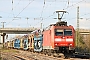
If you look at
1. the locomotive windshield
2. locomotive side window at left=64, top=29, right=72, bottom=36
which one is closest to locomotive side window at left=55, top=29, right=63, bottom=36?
the locomotive windshield

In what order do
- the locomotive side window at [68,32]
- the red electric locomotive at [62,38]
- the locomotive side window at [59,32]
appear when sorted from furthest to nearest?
1. the locomotive side window at [68,32]
2. the locomotive side window at [59,32]
3. the red electric locomotive at [62,38]

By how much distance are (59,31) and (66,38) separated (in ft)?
3.26

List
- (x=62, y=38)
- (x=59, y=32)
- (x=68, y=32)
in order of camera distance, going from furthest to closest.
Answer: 1. (x=68, y=32)
2. (x=59, y=32)
3. (x=62, y=38)

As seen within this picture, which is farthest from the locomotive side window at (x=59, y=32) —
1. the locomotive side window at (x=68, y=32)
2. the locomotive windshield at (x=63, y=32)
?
the locomotive side window at (x=68, y=32)

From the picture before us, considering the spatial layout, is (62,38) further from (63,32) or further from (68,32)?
(68,32)

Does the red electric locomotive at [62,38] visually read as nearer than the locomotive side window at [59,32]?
Yes

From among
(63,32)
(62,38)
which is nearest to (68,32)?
(63,32)

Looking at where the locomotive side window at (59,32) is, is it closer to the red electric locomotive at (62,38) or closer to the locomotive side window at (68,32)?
the red electric locomotive at (62,38)

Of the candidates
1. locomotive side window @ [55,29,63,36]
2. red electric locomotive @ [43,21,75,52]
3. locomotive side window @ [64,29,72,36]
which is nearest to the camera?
red electric locomotive @ [43,21,75,52]

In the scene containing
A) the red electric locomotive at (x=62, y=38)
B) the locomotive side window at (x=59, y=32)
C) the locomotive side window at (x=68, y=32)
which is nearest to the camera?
the red electric locomotive at (x=62, y=38)

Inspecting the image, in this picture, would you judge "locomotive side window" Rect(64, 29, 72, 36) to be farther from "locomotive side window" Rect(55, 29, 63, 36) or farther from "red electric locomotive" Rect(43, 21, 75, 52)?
"locomotive side window" Rect(55, 29, 63, 36)

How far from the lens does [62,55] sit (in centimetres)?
2794

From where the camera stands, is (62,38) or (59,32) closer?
(62,38)

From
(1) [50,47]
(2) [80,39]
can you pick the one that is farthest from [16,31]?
(1) [50,47]
